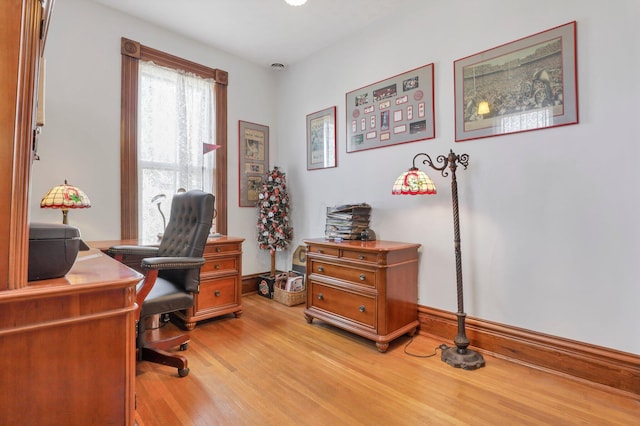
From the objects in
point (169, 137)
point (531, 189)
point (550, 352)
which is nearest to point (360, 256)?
point (531, 189)

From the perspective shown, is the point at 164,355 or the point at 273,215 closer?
the point at 164,355

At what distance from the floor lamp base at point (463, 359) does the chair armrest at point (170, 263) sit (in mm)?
1800

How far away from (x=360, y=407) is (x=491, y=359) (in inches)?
44.9

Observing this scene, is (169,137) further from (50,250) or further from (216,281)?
(50,250)

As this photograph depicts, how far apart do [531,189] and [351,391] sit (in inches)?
70.3

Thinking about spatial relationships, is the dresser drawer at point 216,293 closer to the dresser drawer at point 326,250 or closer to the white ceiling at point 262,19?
the dresser drawer at point 326,250

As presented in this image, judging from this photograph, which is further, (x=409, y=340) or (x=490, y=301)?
(x=409, y=340)

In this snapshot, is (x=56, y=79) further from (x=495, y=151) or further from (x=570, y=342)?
(x=570, y=342)

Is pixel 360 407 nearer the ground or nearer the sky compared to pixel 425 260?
nearer the ground

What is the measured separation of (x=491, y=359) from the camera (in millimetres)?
2246

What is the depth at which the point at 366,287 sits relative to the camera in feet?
8.16

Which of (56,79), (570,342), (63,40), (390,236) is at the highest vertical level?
(63,40)

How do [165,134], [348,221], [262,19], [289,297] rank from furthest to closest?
[289,297]
[165,134]
[262,19]
[348,221]

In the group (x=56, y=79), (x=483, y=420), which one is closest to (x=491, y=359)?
(x=483, y=420)
